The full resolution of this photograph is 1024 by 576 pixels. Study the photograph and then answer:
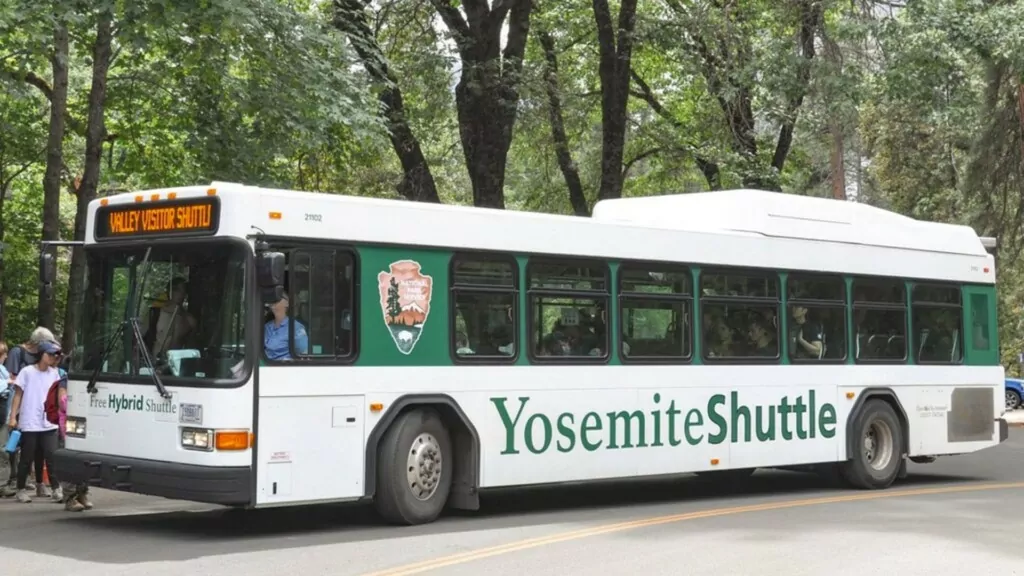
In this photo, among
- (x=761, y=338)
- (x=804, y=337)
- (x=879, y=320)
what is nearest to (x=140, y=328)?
(x=761, y=338)

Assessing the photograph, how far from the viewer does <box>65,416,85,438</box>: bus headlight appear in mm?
11626

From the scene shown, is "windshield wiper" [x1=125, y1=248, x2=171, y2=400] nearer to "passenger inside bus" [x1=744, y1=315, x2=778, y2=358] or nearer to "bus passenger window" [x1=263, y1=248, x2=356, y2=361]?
"bus passenger window" [x1=263, y1=248, x2=356, y2=361]

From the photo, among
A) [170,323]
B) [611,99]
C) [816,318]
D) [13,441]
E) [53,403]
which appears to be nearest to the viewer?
[170,323]

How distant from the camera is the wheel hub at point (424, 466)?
12.0m

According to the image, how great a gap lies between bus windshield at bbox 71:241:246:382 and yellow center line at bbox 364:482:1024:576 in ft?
7.36

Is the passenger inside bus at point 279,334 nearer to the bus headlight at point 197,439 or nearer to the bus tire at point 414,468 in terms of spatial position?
the bus headlight at point 197,439

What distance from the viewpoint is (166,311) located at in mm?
11203

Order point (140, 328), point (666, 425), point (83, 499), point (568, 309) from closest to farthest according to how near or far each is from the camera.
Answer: point (140, 328) → point (83, 499) → point (568, 309) → point (666, 425)

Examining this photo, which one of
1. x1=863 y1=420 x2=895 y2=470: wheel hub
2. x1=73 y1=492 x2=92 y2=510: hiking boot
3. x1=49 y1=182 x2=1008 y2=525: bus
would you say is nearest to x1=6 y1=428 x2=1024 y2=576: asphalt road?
x1=73 y1=492 x2=92 y2=510: hiking boot

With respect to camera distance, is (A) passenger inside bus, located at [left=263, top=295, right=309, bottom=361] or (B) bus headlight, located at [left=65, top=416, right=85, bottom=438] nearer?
(A) passenger inside bus, located at [left=263, top=295, right=309, bottom=361]

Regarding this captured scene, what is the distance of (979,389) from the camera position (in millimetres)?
17891

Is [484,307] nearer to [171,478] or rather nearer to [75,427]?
[171,478]

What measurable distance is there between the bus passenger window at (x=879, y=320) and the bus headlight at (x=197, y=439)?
336 inches

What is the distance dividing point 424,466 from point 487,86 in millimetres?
11504
